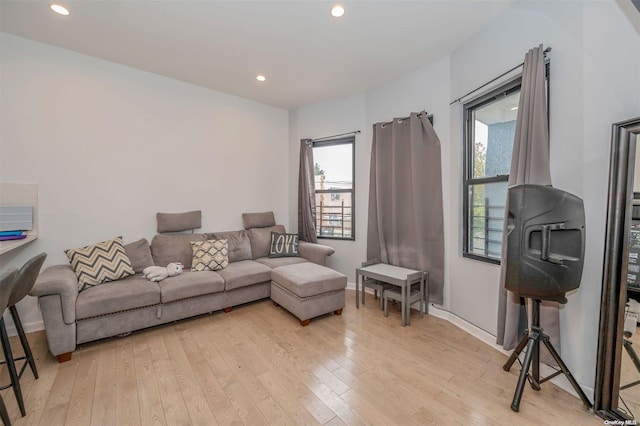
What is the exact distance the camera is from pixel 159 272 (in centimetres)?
269

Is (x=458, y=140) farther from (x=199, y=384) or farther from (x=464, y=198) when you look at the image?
(x=199, y=384)

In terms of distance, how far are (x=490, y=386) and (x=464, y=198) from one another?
1.63 m

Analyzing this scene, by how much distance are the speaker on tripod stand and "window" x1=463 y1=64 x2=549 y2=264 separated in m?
0.84

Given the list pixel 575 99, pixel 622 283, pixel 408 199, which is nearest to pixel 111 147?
pixel 408 199

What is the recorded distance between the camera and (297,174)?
173 inches

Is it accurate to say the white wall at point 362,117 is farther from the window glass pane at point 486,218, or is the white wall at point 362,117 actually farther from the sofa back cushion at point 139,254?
the sofa back cushion at point 139,254

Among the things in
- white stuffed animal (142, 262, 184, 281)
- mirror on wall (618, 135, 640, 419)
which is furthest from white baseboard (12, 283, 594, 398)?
white stuffed animal (142, 262, 184, 281)

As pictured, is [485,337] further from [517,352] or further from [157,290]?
[157,290]

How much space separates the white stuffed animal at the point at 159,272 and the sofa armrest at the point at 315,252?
5.24ft

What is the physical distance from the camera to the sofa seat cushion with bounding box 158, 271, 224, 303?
2574mm

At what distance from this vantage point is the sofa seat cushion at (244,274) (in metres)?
2.94

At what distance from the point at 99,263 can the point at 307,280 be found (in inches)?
80.4

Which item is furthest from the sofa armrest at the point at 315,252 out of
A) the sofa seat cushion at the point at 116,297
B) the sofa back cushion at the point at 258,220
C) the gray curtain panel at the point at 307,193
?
the sofa seat cushion at the point at 116,297

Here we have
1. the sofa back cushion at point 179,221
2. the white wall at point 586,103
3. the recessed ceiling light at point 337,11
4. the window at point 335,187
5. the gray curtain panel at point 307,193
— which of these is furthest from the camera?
the gray curtain panel at point 307,193
